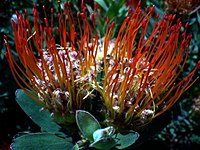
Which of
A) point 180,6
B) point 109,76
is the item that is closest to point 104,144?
point 109,76

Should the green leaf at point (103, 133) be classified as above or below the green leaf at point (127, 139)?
above

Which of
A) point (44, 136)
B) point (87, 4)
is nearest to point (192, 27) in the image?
point (87, 4)

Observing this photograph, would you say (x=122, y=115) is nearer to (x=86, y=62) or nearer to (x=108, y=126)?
(x=108, y=126)

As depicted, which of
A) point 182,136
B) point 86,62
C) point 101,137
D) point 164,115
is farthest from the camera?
point 182,136

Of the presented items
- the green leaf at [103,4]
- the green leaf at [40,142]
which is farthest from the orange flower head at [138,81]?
the green leaf at [103,4]

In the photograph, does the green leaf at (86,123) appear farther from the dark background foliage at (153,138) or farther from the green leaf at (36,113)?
the dark background foliage at (153,138)

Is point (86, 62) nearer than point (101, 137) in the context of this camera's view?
No

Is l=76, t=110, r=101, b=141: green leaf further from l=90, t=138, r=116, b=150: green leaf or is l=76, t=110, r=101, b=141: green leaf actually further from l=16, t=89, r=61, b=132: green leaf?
l=16, t=89, r=61, b=132: green leaf

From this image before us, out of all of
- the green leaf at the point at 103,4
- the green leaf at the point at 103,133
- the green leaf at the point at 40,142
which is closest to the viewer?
the green leaf at the point at 103,133
